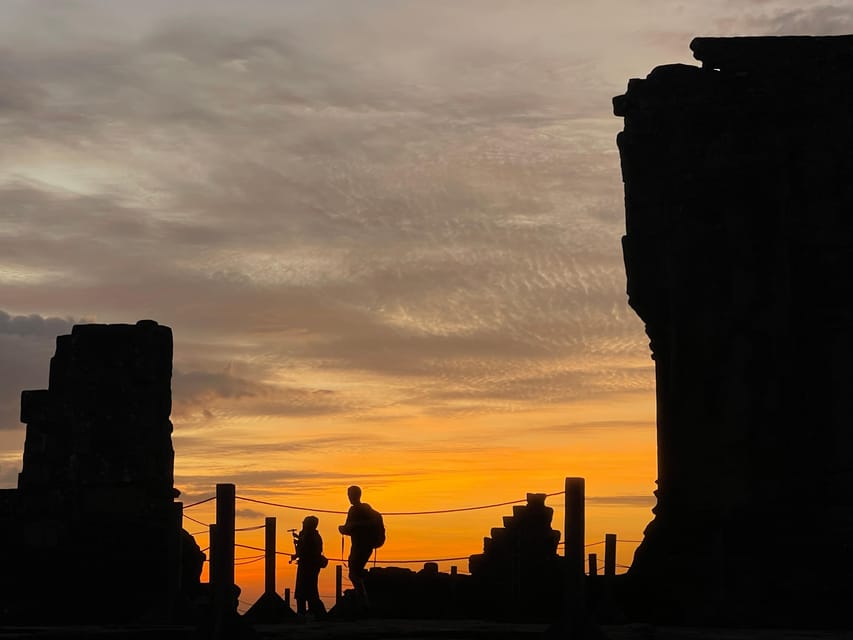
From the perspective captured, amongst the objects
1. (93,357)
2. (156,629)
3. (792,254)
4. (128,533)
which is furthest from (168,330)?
(792,254)

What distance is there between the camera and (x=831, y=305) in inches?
731

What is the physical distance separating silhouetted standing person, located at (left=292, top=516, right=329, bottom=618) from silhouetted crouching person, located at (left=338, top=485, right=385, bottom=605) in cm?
98

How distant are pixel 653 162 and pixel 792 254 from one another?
6.55 feet

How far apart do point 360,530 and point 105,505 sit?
2859mm

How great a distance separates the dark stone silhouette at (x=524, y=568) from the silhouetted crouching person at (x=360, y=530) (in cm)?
278

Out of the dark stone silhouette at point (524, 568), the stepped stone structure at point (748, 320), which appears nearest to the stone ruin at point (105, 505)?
the dark stone silhouette at point (524, 568)

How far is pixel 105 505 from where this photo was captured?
675 inches

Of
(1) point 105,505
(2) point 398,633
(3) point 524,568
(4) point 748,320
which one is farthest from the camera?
(3) point 524,568

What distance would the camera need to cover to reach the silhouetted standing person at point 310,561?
18859 mm

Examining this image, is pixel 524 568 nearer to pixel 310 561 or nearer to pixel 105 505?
pixel 310 561

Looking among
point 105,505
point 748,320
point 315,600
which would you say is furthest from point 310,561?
point 748,320

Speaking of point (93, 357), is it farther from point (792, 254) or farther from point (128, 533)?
point (792, 254)

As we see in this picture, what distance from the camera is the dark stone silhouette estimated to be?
20062 mm

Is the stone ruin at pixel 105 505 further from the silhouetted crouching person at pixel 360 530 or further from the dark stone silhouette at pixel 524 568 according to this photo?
the dark stone silhouette at pixel 524 568
